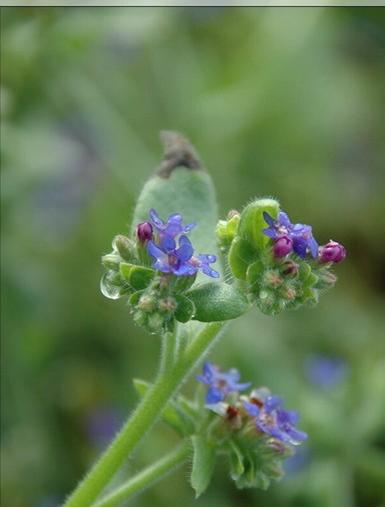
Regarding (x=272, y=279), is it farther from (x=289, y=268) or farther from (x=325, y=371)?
(x=325, y=371)

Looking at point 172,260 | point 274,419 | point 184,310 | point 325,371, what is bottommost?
point 325,371

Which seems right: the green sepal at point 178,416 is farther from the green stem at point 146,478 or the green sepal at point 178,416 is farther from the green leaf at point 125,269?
the green leaf at point 125,269

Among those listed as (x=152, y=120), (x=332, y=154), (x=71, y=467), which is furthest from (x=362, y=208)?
(x=71, y=467)

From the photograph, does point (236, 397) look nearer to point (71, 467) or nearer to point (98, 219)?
point (71, 467)

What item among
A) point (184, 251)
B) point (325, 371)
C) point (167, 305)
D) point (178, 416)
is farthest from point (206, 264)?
point (325, 371)

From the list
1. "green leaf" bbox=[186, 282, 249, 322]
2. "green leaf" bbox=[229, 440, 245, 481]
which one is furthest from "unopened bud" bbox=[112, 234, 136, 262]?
"green leaf" bbox=[229, 440, 245, 481]

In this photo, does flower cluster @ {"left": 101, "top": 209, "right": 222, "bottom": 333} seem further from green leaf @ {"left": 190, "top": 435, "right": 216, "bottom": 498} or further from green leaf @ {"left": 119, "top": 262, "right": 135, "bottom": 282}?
green leaf @ {"left": 190, "top": 435, "right": 216, "bottom": 498}
